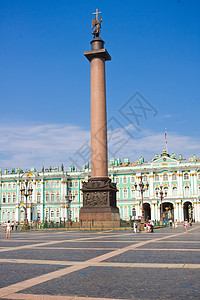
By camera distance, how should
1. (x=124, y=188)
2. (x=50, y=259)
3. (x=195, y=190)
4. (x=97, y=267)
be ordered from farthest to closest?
(x=124, y=188), (x=195, y=190), (x=50, y=259), (x=97, y=267)

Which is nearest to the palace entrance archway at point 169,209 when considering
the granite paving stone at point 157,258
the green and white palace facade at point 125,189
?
the green and white palace facade at point 125,189

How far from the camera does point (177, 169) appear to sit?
84.4 m

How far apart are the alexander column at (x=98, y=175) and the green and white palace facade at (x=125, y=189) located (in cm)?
4133

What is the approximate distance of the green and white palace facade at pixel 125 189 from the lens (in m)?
83.4

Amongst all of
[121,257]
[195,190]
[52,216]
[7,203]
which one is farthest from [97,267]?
[7,203]

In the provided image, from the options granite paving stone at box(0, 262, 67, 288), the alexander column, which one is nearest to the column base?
the alexander column

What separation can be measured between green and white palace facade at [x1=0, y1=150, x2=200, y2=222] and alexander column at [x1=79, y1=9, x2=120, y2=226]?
41.3 m

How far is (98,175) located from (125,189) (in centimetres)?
5301

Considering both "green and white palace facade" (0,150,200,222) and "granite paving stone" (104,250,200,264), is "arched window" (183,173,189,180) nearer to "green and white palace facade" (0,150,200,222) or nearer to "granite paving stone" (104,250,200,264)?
"green and white palace facade" (0,150,200,222)

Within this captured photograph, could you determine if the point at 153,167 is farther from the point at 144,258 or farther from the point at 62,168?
the point at 144,258

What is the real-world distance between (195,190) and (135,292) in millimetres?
78345

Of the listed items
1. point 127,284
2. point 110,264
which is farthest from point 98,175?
point 127,284

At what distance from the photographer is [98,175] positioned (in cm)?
3709

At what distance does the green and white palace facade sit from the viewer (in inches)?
3285
